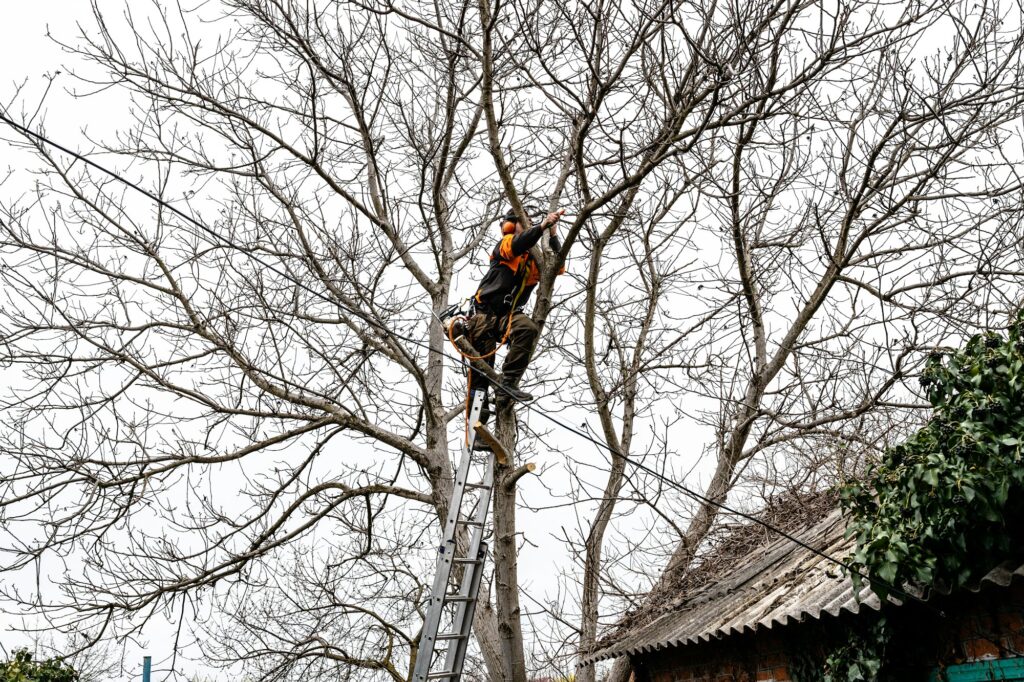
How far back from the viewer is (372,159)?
11000 mm

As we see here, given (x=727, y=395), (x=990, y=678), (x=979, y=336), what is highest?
(x=727, y=395)

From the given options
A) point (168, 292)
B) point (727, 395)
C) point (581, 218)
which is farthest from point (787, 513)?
point (168, 292)

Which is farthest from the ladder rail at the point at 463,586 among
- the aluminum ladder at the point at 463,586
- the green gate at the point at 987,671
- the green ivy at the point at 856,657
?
the green gate at the point at 987,671

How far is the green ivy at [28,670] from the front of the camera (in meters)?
11.6

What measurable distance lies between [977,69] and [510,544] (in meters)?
6.37

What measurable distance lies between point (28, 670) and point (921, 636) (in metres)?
11.4

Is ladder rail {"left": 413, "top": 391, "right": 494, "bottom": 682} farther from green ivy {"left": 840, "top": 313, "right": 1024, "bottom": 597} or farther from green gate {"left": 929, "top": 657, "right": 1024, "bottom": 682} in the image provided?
green gate {"left": 929, "top": 657, "right": 1024, "bottom": 682}

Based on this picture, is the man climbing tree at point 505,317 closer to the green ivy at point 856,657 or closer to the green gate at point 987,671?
the green ivy at point 856,657

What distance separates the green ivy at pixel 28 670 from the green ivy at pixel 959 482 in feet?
35.2

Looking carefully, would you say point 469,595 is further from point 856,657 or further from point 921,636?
point 921,636

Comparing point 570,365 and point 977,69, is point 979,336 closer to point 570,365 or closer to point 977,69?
point 977,69

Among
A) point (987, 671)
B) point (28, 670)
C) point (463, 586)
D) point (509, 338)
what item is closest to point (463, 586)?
point (463, 586)

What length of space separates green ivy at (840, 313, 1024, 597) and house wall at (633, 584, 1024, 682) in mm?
216

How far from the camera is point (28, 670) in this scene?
12023mm
